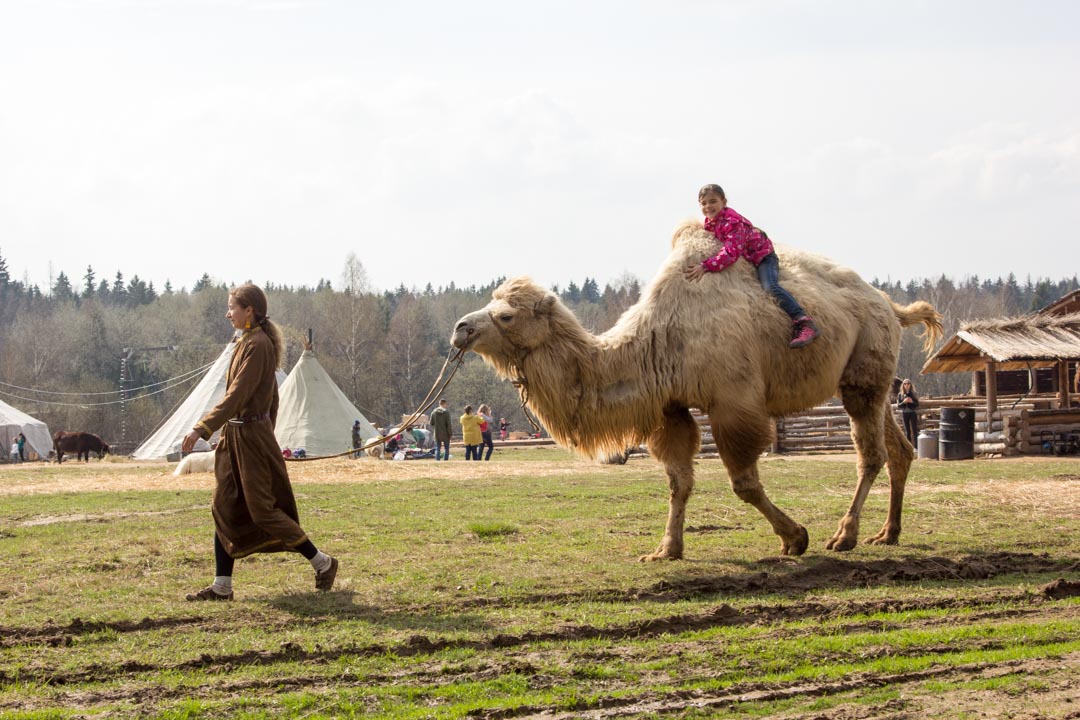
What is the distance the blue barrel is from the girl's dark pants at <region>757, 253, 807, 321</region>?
17.8m

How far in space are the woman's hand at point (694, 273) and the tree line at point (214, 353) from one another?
55.5 m

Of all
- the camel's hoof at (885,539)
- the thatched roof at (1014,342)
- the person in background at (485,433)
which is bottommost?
the camel's hoof at (885,539)

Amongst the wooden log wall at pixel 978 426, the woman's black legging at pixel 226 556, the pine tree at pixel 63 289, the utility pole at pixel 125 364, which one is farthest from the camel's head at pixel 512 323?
the pine tree at pixel 63 289

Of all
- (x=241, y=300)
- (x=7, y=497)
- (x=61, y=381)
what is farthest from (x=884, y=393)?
(x=61, y=381)

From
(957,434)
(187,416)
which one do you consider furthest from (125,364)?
(957,434)

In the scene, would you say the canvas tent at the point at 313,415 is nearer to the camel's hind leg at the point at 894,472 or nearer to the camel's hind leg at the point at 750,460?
the camel's hind leg at the point at 894,472

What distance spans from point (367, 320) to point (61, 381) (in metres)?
28.3

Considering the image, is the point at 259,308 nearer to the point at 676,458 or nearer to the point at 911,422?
the point at 676,458

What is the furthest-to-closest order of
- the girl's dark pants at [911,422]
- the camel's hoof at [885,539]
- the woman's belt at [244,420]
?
the girl's dark pants at [911,422], the camel's hoof at [885,539], the woman's belt at [244,420]

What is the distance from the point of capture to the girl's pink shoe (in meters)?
9.03

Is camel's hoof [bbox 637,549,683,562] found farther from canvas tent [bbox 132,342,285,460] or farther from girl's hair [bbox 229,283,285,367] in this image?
canvas tent [bbox 132,342,285,460]

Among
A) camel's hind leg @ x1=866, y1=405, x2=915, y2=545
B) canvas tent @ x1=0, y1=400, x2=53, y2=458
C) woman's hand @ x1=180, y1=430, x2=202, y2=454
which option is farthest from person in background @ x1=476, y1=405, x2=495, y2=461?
woman's hand @ x1=180, y1=430, x2=202, y2=454

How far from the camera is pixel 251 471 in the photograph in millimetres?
7316

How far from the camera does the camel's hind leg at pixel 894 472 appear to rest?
9.57 metres
